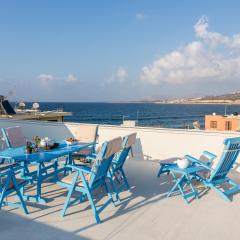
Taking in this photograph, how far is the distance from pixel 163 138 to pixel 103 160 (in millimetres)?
3061

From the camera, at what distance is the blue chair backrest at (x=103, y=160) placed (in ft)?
11.1

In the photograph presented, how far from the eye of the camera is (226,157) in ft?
13.2

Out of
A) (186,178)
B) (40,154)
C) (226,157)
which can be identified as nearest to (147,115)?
(186,178)

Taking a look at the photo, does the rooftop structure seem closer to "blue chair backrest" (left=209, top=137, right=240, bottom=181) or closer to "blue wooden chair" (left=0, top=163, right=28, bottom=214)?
"blue wooden chair" (left=0, top=163, right=28, bottom=214)

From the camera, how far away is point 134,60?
20688mm

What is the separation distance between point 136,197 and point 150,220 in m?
0.79

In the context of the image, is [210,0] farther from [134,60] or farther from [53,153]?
[53,153]

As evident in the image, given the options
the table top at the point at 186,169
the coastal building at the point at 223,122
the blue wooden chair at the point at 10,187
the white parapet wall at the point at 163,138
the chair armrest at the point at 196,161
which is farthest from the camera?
the coastal building at the point at 223,122

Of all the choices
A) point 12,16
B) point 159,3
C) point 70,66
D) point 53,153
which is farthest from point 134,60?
point 70,66

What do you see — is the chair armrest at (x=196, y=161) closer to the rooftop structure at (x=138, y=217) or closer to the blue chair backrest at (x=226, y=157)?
the blue chair backrest at (x=226, y=157)

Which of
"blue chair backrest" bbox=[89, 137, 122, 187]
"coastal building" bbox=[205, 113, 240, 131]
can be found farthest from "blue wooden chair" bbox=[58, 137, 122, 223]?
"coastal building" bbox=[205, 113, 240, 131]

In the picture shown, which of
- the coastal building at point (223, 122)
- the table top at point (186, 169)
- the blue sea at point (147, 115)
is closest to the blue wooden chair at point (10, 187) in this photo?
the table top at point (186, 169)

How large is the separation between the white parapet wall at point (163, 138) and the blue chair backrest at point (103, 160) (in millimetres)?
2554

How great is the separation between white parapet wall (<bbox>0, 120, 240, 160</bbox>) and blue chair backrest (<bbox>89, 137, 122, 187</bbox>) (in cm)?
255
